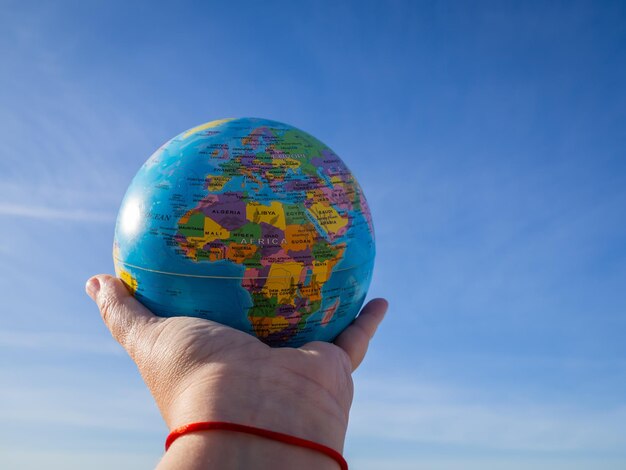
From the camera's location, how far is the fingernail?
4.97 metres

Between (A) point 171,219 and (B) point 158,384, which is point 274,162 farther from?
(B) point 158,384

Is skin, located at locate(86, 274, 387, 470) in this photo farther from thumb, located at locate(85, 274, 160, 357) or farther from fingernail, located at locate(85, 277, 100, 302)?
fingernail, located at locate(85, 277, 100, 302)

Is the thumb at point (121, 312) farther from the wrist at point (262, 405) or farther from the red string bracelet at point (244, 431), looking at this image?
the red string bracelet at point (244, 431)

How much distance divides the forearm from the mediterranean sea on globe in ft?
4.32

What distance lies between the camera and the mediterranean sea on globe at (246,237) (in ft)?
14.1

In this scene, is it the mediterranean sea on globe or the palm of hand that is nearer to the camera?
the palm of hand

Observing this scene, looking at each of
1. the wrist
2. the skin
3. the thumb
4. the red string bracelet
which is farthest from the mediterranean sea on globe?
the red string bracelet

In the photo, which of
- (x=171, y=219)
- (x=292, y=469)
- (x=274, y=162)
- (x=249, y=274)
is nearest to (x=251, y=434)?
(x=292, y=469)

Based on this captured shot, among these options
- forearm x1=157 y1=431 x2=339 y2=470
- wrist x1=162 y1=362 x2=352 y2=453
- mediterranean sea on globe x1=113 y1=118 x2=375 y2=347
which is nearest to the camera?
forearm x1=157 y1=431 x2=339 y2=470

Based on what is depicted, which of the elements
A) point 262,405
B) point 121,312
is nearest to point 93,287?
point 121,312

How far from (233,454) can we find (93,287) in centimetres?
252

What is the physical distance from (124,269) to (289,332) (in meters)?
1.48

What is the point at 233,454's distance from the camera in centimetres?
311

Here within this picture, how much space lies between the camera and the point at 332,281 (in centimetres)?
458
